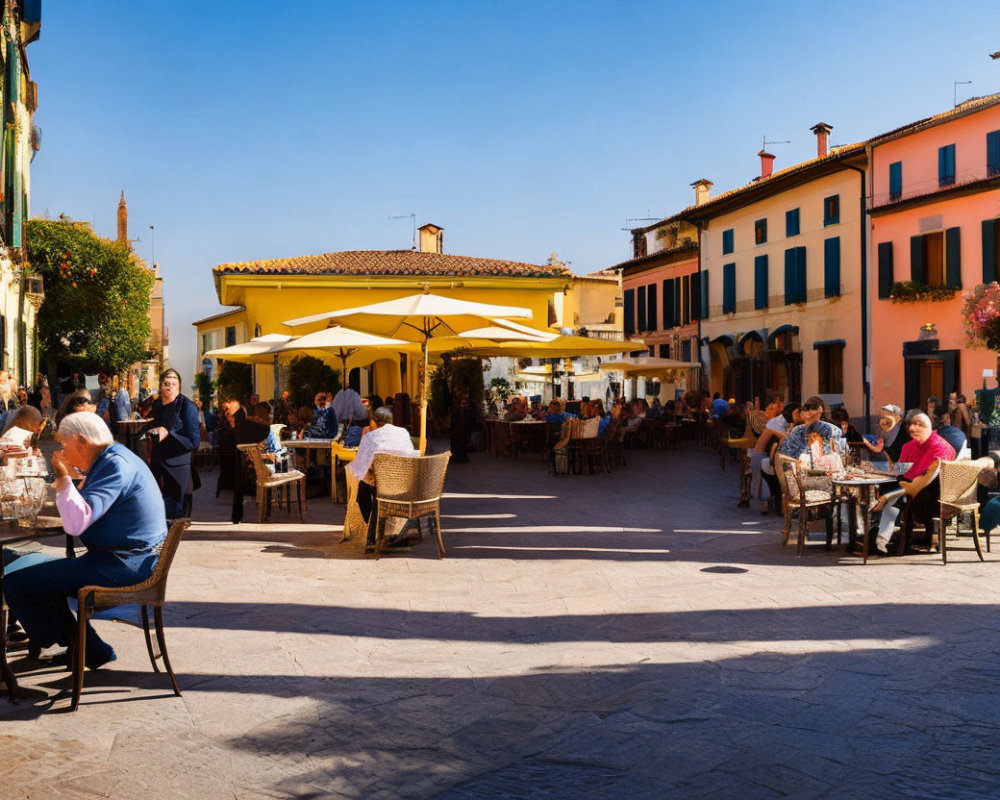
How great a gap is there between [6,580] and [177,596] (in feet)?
7.03

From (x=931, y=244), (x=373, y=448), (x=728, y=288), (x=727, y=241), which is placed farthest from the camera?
(x=727, y=241)

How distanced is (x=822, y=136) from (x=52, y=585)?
33.3m

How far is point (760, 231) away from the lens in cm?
3369

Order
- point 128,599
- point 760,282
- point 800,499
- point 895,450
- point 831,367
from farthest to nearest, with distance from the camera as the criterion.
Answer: point 760,282
point 831,367
point 895,450
point 800,499
point 128,599

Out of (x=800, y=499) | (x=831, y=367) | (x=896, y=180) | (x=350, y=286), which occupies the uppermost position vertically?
(x=896, y=180)

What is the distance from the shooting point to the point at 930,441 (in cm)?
872

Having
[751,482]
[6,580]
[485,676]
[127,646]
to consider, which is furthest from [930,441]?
[6,580]

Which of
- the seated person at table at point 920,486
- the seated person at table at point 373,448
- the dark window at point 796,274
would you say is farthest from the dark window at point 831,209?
the seated person at table at point 373,448

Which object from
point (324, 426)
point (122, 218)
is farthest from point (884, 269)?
point (122, 218)

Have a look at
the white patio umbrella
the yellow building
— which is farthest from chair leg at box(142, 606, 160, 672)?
the yellow building

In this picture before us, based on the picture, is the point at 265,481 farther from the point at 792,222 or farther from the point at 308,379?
the point at 792,222

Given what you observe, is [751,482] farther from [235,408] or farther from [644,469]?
[235,408]

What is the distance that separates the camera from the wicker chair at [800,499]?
867cm

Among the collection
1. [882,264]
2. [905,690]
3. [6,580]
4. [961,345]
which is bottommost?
[905,690]
